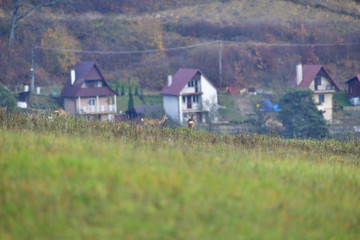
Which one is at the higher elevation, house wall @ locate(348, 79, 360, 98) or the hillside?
the hillside

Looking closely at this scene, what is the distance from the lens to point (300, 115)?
36.6 metres

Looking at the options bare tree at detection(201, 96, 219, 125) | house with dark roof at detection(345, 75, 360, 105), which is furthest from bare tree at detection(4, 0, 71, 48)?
house with dark roof at detection(345, 75, 360, 105)

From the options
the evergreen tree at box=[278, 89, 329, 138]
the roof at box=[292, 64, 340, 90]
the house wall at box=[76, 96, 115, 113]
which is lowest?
the evergreen tree at box=[278, 89, 329, 138]

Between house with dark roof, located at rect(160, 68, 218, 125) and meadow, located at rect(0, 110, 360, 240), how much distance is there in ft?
123

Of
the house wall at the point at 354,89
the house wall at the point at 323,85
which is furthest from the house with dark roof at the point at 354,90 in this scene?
the house wall at the point at 323,85

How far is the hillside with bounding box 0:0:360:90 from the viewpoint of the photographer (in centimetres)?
5362

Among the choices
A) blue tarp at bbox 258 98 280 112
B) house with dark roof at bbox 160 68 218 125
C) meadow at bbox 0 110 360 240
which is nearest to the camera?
meadow at bbox 0 110 360 240

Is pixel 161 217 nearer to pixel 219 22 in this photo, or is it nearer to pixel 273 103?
pixel 273 103

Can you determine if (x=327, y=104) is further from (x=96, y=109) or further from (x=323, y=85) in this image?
(x=96, y=109)

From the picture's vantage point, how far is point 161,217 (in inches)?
223

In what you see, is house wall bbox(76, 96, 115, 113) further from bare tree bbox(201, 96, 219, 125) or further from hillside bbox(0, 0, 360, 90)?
bare tree bbox(201, 96, 219, 125)

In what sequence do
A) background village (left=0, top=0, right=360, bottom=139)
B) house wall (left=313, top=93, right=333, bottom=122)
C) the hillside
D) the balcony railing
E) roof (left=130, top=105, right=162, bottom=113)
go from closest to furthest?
1. roof (left=130, top=105, right=162, bottom=113)
2. the balcony railing
3. background village (left=0, top=0, right=360, bottom=139)
4. house wall (left=313, top=93, right=333, bottom=122)
5. the hillside

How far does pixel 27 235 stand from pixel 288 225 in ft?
10.3

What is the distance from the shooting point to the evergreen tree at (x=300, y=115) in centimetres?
3431
